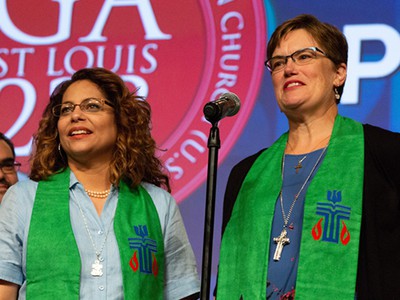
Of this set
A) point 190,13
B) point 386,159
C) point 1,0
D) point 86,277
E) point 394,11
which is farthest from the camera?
point 1,0

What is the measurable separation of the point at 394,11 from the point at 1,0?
1904 mm

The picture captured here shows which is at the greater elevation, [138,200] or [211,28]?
[211,28]

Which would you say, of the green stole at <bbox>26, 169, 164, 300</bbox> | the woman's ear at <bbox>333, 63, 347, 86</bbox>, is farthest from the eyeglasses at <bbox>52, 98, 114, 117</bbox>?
the woman's ear at <bbox>333, 63, 347, 86</bbox>

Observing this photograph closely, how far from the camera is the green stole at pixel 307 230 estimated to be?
2574 mm

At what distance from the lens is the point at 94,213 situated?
2928 mm

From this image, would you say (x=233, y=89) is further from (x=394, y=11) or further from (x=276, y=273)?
(x=276, y=273)

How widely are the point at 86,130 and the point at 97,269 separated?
0.47 metres

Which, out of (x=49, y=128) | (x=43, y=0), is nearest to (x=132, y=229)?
(x=49, y=128)

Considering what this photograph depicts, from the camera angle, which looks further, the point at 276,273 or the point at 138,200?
the point at 138,200

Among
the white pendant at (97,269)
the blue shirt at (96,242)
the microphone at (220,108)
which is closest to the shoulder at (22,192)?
the blue shirt at (96,242)

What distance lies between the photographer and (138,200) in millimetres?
3023

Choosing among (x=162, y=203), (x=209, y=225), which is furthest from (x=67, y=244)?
(x=209, y=225)

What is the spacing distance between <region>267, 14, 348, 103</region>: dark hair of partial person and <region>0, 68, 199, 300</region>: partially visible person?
0.59m

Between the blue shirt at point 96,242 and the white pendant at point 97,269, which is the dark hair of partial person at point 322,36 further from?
the white pendant at point 97,269
